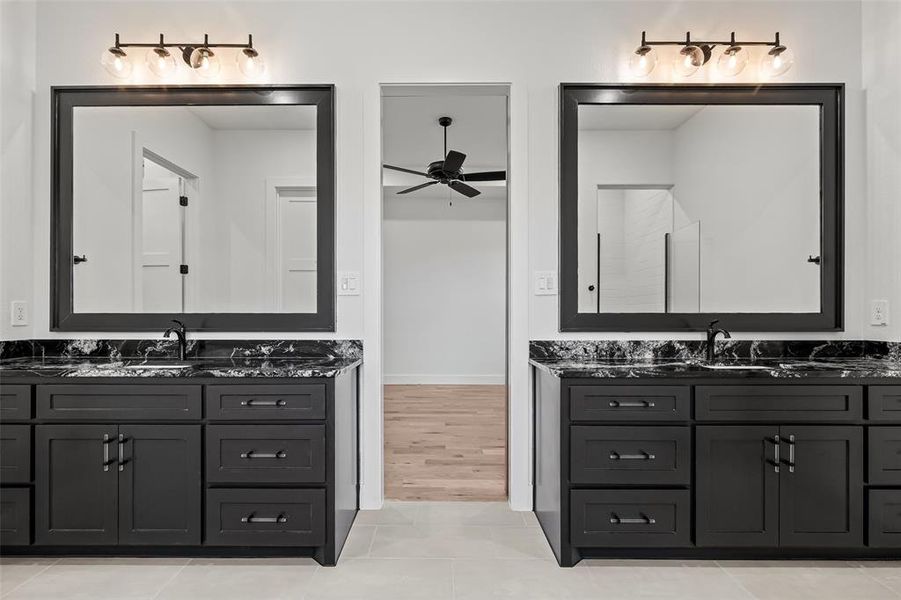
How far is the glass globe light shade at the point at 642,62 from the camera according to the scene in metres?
2.51

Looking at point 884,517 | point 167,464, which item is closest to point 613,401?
point 884,517

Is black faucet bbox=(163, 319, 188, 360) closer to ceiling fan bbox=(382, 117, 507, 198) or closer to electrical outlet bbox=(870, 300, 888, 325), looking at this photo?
ceiling fan bbox=(382, 117, 507, 198)

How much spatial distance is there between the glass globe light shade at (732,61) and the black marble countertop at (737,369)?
4.74ft

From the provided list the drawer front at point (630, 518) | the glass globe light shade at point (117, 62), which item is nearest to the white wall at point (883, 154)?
the drawer front at point (630, 518)

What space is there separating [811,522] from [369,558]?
70.4 inches

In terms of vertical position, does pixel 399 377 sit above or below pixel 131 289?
below

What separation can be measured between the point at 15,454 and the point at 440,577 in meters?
1.77

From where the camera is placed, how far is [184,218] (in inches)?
103

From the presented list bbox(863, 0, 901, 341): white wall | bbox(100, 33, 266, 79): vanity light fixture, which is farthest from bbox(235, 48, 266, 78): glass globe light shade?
bbox(863, 0, 901, 341): white wall

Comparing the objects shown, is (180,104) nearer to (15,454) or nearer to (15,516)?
(15,454)

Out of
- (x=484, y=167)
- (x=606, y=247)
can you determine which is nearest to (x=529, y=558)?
(x=606, y=247)

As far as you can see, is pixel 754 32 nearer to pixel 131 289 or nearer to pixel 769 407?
pixel 769 407

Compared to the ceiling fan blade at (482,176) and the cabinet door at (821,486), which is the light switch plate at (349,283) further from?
the ceiling fan blade at (482,176)

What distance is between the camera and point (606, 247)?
2.56 metres
